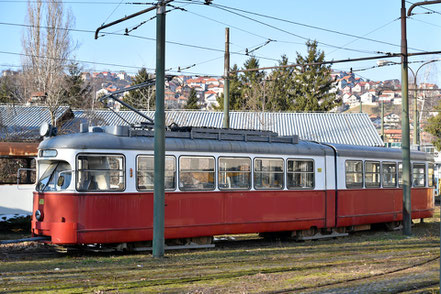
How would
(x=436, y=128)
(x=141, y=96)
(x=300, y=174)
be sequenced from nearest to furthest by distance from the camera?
(x=300, y=174) < (x=436, y=128) < (x=141, y=96)

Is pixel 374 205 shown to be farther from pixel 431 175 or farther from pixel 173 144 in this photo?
pixel 173 144

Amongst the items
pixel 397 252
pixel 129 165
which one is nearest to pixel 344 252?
pixel 397 252

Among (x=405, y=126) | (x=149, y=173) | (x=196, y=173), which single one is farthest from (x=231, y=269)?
(x=405, y=126)

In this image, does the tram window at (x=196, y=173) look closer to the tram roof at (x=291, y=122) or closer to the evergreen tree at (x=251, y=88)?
the tram roof at (x=291, y=122)

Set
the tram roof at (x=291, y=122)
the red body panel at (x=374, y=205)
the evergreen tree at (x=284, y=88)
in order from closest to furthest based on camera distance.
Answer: the red body panel at (x=374, y=205), the tram roof at (x=291, y=122), the evergreen tree at (x=284, y=88)

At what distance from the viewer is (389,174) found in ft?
67.8

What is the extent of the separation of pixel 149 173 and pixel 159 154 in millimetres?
1154

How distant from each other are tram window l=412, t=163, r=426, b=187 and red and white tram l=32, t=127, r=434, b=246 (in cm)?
269

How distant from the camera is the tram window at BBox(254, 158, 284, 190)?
53.6 ft

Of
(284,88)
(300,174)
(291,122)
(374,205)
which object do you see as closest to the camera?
(300,174)

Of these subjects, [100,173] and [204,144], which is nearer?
[100,173]

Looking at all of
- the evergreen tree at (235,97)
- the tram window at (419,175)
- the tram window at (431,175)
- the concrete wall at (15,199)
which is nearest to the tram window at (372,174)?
the tram window at (419,175)

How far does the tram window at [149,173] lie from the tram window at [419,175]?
1102 centimetres

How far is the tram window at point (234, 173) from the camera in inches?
613
